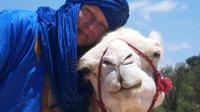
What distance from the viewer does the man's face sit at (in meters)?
2.96

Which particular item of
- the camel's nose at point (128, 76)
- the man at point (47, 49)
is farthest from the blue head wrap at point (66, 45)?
the camel's nose at point (128, 76)

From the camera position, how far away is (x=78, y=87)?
2.93m

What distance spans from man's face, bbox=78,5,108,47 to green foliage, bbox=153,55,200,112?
27.8m

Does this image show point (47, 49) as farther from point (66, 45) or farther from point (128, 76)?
point (128, 76)

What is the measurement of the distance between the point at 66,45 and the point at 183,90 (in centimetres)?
3252

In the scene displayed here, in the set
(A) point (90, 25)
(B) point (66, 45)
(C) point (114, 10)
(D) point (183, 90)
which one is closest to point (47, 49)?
(B) point (66, 45)

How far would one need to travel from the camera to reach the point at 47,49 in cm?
289

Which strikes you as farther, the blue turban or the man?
the blue turban

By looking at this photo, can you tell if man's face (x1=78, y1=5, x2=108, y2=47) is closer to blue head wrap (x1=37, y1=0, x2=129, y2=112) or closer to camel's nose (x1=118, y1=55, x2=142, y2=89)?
blue head wrap (x1=37, y1=0, x2=129, y2=112)

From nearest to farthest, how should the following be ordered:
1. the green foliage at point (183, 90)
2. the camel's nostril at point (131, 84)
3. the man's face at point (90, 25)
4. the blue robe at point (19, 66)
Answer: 1. the camel's nostril at point (131, 84)
2. the blue robe at point (19, 66)
3. the man's face at point (90, 25)
4. the green foliage at point (183, 90)

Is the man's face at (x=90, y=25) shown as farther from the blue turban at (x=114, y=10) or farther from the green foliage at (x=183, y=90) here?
the green foliage at (x=183, y=90)

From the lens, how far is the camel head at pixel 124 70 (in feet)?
8.61

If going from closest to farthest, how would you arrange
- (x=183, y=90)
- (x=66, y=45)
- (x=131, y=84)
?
(x=131, y=84)
(x=66, y=45)
(x=183, y=90)

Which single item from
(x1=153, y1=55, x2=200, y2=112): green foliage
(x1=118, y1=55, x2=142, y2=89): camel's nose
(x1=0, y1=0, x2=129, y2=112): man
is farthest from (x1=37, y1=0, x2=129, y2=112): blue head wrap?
(x1=153, y1=55, x2=200, y2=112): green foliage
